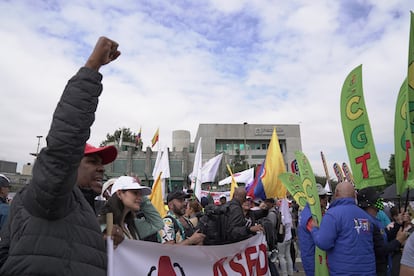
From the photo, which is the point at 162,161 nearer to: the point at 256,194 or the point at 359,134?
the point at 256,194

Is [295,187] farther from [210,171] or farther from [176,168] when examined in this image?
[176,168]

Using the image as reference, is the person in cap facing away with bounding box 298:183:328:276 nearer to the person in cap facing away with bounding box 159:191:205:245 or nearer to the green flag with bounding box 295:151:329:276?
the green flag with bounding box 295:151:329:276

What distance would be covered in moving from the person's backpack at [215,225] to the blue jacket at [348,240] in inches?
50.3

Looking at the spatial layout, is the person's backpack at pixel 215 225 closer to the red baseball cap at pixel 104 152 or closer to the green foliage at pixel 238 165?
the red baseball cap at pixel 104 152

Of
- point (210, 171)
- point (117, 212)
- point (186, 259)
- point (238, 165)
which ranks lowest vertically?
point (186, 259)

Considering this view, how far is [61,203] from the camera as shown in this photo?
1337 mm

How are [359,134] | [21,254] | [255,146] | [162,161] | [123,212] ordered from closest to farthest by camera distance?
1. [21,254]
2. [123,212]
3. [359,134]
4. [162,161]
5. [255,146]

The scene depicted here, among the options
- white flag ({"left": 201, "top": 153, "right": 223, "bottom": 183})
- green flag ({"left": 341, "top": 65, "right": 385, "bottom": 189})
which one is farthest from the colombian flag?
white flag ({"left": 201, "top": 153, "right": 223, "bottom": 183})

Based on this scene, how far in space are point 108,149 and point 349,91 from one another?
3.00m

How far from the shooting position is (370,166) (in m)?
3.54

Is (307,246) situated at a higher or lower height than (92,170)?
lower

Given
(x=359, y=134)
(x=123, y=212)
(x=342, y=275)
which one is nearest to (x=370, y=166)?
(x=359, y=134)

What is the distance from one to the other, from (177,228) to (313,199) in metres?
1.77

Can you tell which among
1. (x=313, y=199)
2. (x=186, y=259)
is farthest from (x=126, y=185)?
(x=313, y=199)
